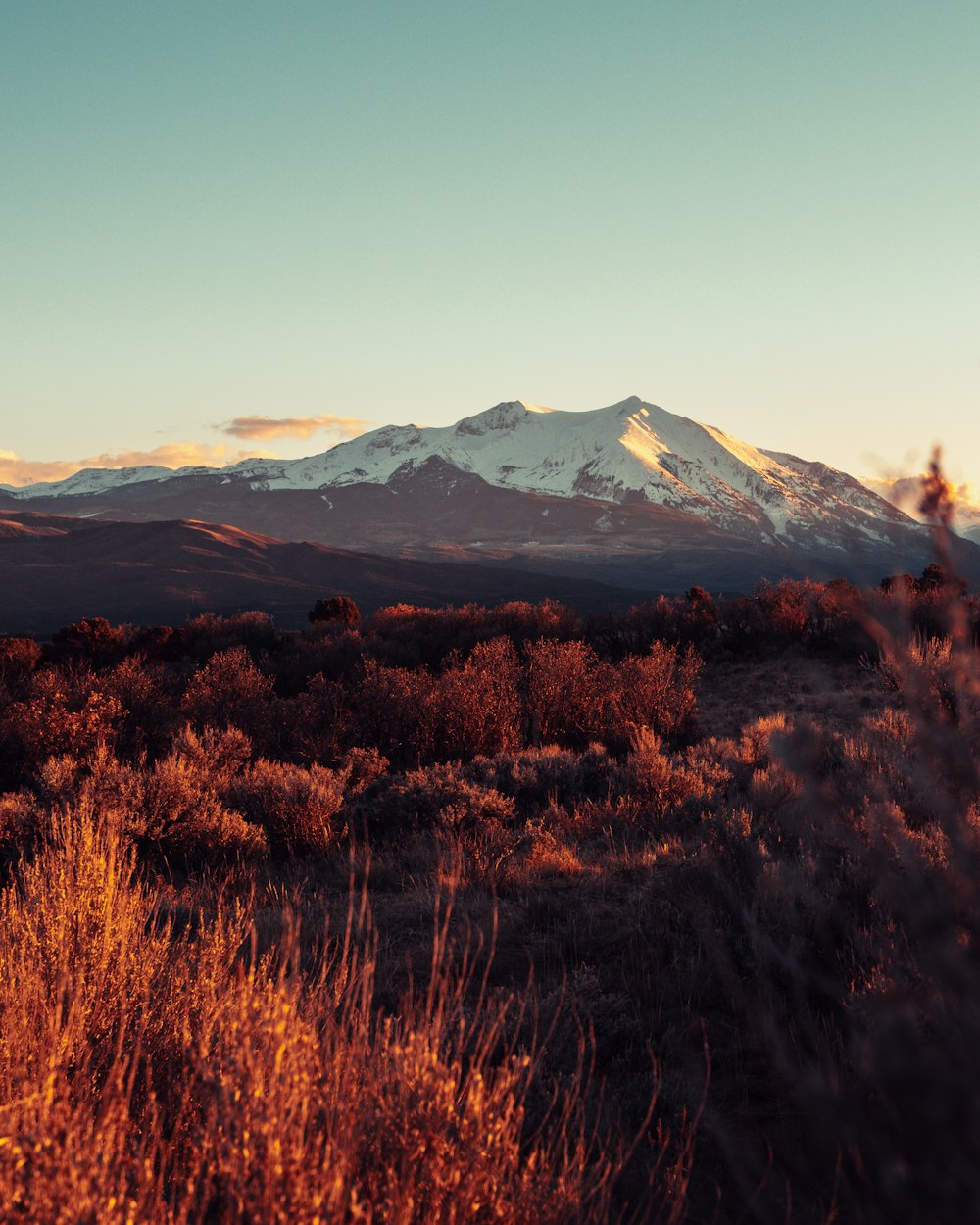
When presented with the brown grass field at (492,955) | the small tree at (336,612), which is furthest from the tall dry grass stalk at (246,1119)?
the small tree at (336,612)

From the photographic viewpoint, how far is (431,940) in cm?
502

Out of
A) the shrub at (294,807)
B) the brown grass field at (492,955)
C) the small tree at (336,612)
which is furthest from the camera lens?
the small tree at (336,612)

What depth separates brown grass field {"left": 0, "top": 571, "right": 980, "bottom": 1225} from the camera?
179 cm

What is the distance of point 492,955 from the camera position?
9.22ft

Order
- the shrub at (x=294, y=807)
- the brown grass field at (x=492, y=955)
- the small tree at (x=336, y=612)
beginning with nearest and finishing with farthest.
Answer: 1. the brown grass field at (x=492, y=955)
2. the shrub at (x=294, y=807)
3. the small tree at (x=336, y=612)

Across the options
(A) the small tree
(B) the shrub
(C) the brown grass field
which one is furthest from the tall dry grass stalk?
(A) the small tree

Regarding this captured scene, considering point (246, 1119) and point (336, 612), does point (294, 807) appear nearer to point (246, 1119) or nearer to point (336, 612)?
point (246, 1119)

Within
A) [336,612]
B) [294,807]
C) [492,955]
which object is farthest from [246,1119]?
[336,612]

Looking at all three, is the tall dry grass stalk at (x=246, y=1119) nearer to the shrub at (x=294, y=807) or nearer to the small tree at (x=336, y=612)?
the shrub at (x=294, y=807)

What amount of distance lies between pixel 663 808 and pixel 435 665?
10227 millimetres

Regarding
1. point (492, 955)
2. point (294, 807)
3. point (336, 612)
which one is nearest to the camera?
point (492, 955)

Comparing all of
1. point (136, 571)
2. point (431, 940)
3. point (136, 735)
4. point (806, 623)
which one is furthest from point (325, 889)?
point (136, 571)

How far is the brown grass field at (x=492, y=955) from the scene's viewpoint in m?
1.79

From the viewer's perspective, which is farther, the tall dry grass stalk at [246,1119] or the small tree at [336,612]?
the small tree at [336,612]
